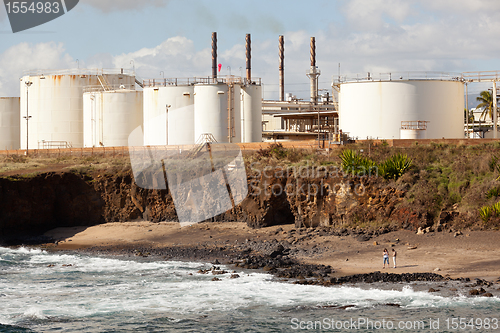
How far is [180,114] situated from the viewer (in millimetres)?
54500

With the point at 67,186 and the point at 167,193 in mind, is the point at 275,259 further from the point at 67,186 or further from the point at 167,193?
the point at 67,186

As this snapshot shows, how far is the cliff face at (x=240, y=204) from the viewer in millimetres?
33656

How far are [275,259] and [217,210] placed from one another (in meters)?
10.3

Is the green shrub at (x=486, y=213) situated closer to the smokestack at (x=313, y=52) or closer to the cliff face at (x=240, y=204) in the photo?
the cliff face at (x=240, y=204)

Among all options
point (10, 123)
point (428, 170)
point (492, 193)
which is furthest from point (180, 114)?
point (492, 193)

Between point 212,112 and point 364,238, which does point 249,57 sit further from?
point 364,238

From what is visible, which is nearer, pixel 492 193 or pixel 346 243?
pixel 492 193

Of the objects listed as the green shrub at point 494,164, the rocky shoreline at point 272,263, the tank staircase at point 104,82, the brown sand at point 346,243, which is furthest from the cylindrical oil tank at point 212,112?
the green shrub at point 494,164

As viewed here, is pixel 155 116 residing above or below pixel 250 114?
below

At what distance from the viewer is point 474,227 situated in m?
29.9

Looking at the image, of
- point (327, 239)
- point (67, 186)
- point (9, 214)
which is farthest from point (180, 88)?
point (327, 239)

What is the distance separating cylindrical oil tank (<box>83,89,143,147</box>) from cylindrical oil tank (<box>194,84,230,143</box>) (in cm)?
902

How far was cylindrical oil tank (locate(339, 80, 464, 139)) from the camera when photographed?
154ft

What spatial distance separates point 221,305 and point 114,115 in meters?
40.9
